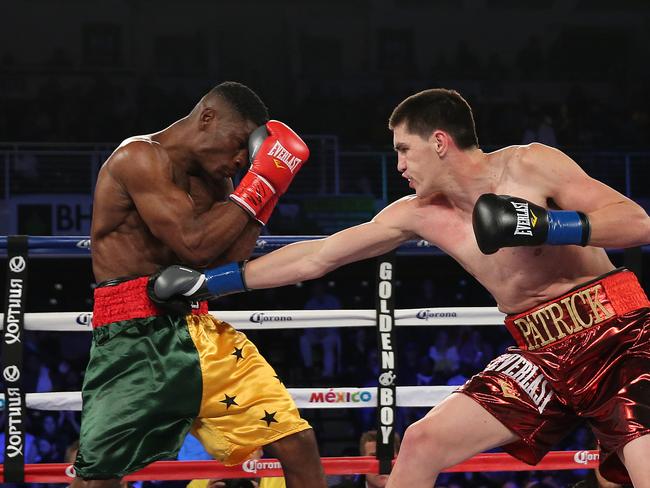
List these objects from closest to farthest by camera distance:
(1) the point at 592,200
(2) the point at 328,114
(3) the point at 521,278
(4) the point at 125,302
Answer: (1) the point at 592,200
(3) the point at 521,278
(4) the point at 125,302
(2) the point at 328,114

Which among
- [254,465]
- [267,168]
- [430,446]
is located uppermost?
[267,168]

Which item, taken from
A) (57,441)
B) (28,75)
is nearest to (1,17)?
(28,75)

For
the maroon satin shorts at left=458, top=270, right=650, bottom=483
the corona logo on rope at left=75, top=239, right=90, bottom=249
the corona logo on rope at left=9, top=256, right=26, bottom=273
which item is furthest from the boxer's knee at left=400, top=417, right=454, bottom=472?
the corona logo on rope at left=9, top=256, right=26, bottom=273

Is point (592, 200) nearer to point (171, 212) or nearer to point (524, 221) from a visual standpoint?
point (524, 221)

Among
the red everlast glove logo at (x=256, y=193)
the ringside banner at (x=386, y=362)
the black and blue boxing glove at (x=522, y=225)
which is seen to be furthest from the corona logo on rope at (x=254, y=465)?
the black and blue boxing glove at (x=522, y=225)

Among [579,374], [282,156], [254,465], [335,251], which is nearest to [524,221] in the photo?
[579,374]

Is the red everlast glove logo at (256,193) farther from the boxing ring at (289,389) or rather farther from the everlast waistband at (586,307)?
the everlast waistband at (586,307)

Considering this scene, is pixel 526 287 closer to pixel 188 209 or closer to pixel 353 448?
pixel 188 209

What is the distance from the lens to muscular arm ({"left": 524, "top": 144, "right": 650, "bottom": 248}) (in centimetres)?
213

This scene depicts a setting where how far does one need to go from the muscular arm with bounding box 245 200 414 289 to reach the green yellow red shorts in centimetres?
27

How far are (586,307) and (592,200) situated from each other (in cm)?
29

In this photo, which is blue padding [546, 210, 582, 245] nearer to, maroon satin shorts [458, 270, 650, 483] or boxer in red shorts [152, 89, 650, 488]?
boxer in red shorts [152, 89, 650, 488]

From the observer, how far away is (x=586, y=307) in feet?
7.52

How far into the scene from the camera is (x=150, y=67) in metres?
13.3
